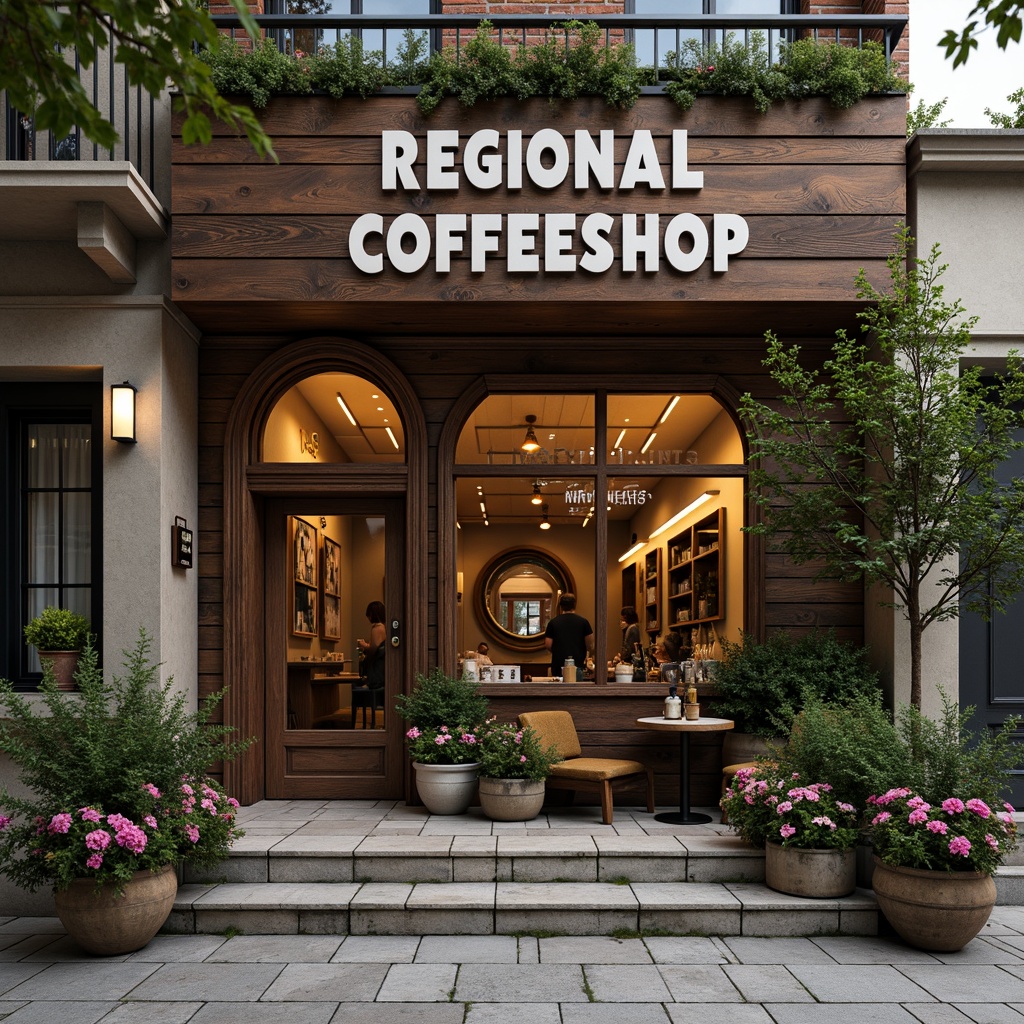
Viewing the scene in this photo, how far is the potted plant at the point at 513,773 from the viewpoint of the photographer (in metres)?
6.95

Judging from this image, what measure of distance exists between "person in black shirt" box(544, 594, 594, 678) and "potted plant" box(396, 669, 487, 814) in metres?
0.96

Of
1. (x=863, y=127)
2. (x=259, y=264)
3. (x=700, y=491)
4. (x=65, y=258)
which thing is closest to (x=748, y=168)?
(x=863, y=127)

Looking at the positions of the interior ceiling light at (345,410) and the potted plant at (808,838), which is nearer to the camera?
the potted plant at (808,838)

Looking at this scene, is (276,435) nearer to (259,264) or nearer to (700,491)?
(259,264)

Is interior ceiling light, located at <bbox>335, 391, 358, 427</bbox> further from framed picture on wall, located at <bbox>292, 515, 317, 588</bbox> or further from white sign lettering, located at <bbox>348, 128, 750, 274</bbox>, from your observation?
white sign lettering, located at <bbox>348, 128, 750, 274</bbox>

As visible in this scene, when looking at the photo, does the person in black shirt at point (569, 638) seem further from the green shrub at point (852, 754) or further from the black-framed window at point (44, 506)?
the black-framed window at point (44, 506)

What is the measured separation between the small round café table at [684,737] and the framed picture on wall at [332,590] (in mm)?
2432

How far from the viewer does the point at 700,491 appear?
8211mm

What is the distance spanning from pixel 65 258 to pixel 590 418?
12.4 ft

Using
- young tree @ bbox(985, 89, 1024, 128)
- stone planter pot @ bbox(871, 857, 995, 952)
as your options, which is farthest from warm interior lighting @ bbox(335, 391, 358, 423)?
young tree @ bbox(985, 89, 1024, 128)

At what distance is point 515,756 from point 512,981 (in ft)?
6.77

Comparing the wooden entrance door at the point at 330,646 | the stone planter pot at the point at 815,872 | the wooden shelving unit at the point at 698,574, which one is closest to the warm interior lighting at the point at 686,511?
the wooden shelving unit at the point at 698,574

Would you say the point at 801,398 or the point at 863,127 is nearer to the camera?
the point at 863,127

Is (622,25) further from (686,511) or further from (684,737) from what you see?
(684,737)
